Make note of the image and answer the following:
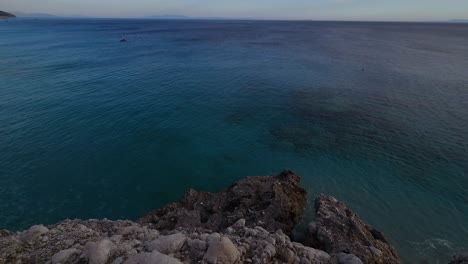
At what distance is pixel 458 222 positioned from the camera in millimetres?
25750

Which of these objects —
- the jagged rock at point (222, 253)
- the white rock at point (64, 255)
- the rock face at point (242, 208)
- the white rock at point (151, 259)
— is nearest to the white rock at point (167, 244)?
the white rock at point (151, 259)

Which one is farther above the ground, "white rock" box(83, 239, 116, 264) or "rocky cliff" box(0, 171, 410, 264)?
"white rock" box(83, 239, 116, 264)

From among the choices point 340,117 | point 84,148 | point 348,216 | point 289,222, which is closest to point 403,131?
point 340,117

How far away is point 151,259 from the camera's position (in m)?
12.3

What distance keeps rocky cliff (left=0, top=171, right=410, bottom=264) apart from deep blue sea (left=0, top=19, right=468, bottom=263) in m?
6.51

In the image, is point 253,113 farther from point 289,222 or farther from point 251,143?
point 289,222

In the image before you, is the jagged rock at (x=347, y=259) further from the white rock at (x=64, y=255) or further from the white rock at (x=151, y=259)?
the white rock at (x=64, y=255)

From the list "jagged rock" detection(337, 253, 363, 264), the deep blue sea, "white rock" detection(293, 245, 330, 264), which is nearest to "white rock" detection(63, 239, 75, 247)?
"white rock" detection(293, 245, 330, 264)

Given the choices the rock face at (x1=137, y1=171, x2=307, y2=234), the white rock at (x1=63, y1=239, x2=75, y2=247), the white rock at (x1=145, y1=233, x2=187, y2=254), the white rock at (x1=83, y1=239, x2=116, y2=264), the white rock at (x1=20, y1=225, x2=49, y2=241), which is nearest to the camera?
the white rock at (x1=83, y1=239, x2=116, y2=264)

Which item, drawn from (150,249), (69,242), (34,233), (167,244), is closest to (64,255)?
(69,242)

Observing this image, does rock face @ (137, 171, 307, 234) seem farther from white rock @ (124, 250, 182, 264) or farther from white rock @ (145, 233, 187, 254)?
white rock @ (124, 250, 182, 264)

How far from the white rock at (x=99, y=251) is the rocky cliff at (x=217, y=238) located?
4 centimetres

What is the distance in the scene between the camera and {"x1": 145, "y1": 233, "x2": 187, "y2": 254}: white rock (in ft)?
44.8

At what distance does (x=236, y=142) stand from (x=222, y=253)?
26.8 meters
